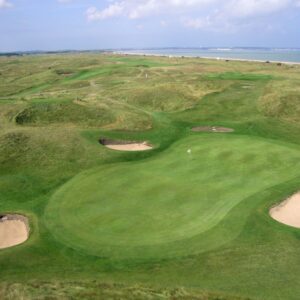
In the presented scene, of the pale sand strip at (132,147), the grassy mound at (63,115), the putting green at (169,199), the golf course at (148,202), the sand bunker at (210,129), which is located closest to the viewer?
the golf course at (148,202)

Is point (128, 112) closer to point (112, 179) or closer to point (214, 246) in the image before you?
point (112, 179)

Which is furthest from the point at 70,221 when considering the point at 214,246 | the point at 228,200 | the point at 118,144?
the point at 118,144

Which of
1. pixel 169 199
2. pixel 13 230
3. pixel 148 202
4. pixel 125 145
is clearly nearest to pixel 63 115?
pixel 125 145

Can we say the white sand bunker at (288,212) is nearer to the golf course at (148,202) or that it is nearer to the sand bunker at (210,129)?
the golf course at (148,202)

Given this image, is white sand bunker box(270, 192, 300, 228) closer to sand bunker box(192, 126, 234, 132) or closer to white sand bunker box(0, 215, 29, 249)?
white sand bunker box(0, 215, 29, 249)

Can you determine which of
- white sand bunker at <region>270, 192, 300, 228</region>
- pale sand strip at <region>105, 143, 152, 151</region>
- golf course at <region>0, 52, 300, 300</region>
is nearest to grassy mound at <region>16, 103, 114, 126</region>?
golf course at <region>0, 52, 300, 300</region>

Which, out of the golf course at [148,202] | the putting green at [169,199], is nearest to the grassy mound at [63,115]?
the golf course at [148,202]
